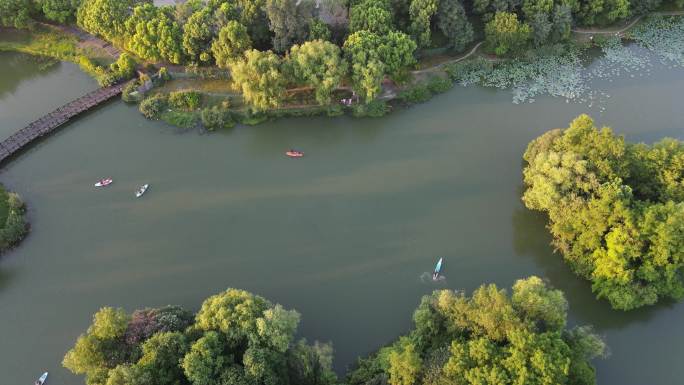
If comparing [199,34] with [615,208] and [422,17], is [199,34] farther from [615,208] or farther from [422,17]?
[615,208]

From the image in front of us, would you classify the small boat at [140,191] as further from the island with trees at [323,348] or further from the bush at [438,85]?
the bush at [438,85]

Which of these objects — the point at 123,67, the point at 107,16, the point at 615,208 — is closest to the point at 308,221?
the point at 615,208

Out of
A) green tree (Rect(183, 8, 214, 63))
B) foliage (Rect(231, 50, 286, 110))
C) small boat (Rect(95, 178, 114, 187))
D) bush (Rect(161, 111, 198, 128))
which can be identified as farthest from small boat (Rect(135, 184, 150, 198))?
green tree (Rect(183, 8, 214, 63))

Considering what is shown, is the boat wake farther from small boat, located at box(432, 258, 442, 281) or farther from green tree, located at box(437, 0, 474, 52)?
green tree, located at box(437, 0, 474, 52)

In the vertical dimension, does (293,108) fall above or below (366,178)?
above

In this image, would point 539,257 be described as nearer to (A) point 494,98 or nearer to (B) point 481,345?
(B) point 481,345

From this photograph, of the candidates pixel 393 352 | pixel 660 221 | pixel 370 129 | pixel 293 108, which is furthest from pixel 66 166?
pixel 660 221
